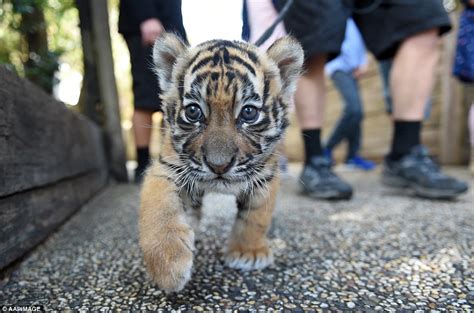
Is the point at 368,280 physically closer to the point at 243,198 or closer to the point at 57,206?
the point at 243,198

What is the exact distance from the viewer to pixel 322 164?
111 inches

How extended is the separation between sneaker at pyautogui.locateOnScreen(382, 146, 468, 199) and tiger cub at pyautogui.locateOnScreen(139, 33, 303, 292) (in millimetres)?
1632

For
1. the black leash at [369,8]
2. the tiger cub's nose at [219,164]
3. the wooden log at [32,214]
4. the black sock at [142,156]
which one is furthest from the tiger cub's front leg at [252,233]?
the black sock at [142,156]

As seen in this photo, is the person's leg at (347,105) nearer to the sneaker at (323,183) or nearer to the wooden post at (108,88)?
the sneaker at (323,183)

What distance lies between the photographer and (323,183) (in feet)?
9.08

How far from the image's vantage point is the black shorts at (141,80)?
3.21 m

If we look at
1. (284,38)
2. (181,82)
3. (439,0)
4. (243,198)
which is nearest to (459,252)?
(243,198)

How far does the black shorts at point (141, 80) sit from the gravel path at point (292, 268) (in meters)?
1.21

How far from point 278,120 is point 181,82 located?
418 millimetres

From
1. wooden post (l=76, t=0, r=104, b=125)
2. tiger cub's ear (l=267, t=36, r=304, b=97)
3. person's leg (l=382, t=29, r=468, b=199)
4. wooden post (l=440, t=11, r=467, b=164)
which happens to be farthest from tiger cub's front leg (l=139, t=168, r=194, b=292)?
wooden post (l=440, t=11, r=467, b=164)

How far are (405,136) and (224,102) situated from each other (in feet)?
6.82

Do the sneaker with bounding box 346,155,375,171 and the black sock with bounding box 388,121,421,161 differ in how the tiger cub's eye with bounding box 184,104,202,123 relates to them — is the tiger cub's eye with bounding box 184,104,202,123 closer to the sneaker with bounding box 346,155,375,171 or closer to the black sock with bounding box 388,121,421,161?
the black sock with bounding box 388,121,421,161

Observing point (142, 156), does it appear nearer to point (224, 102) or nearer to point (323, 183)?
point (323, 183)

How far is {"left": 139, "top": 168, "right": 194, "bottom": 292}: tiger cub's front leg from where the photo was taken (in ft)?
3.90
